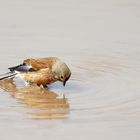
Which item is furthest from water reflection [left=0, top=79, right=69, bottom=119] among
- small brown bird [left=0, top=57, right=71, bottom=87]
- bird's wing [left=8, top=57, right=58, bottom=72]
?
bird's wing [left=8, top=57, right=58, bottom=72]

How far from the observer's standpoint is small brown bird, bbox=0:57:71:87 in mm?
10023

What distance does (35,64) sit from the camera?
403 inches

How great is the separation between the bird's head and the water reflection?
0.23 meters

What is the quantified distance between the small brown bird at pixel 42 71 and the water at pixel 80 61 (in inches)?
7.7

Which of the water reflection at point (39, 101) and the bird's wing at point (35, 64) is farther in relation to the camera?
the bird's wing at point (35, 64)

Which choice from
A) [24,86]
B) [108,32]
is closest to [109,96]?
[24,86]

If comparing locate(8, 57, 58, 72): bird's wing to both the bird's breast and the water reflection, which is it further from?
the water reflection

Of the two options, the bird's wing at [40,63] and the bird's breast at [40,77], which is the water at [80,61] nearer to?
the bird's breast at [40,77]

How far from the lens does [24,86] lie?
10.4 m

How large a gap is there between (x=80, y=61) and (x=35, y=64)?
130 cm

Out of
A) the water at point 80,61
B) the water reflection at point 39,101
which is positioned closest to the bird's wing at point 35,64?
the water reflection at point 39,101

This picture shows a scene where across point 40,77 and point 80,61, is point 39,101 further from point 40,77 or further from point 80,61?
point 80,61

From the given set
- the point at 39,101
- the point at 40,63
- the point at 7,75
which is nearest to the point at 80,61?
the point at 40,63

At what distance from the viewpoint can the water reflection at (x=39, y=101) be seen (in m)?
8.76
